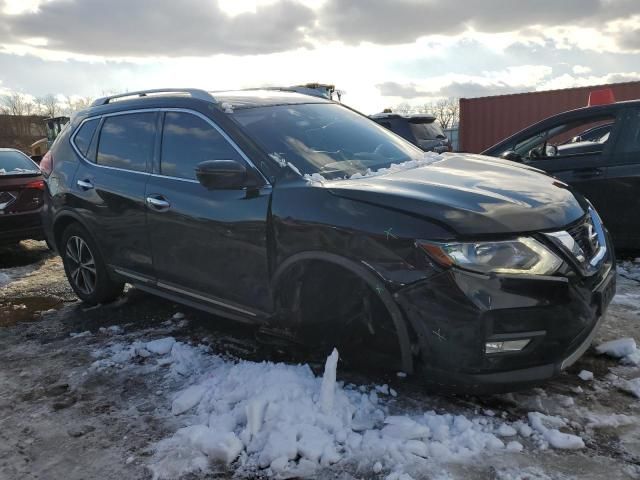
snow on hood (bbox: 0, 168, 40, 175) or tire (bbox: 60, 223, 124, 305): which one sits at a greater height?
snow on hood (bbox: 0, 168, 40, 175)

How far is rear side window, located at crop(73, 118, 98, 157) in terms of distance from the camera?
478 centimetres

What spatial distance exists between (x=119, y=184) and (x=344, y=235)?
2.19m

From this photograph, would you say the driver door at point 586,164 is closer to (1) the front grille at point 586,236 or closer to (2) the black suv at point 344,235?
(2) the black suv at point 344,235

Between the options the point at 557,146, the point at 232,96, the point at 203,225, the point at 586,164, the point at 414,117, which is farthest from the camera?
the point at 414,117

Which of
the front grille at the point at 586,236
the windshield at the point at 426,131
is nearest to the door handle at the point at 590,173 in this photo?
the front grille at the point at 586,236

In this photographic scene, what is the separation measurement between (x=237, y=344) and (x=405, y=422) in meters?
1.55

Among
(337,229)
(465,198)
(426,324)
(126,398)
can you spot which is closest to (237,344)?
(126,398)

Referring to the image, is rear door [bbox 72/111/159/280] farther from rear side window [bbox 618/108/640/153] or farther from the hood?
rear side window [bbox 618/108/640/153]

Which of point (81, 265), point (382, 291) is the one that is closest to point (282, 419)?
point (382, 291)

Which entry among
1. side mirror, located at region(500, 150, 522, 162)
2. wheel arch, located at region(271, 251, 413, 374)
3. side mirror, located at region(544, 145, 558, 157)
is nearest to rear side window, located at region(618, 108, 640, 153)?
side mirror, located at region(544, 145, 558, 157)

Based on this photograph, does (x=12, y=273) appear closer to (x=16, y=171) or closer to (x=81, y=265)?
(x=16, y=171)

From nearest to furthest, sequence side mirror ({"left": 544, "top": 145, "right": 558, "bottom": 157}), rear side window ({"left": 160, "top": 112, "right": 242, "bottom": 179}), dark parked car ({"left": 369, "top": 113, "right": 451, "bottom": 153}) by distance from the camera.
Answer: rear side window ({"left": 160, "top": 112, "right": 242, "bottom": 179}) < side mirror ({"left": 544, "top": 145, "right": 558, "bottom": 157}) < dark parked car ({"left": 369, "top": 113, "right": 451, "bottom": 153})

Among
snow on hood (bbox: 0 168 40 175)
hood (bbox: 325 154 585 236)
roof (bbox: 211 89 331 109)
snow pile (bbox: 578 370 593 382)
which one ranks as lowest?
snow pile (bbox: 578 370 593 382)

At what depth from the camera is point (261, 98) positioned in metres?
4.05
